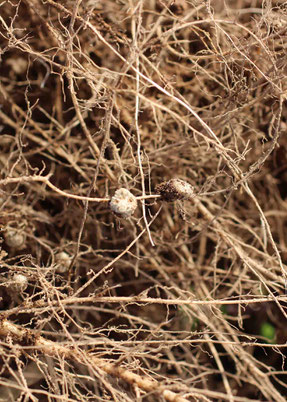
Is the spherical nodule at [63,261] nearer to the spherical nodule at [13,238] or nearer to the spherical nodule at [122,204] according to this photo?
the spherical nodule at [13,238]

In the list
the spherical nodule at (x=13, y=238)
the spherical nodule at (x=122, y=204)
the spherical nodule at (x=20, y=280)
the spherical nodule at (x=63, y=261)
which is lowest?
the spherical nodule at (x=63, y=261)

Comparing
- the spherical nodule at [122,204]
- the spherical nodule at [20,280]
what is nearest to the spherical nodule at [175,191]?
the spherical nodule at [122,204]

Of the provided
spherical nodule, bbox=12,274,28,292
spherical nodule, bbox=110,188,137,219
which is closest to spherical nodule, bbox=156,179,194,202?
spherical nodule, bbox=110,188,137,219

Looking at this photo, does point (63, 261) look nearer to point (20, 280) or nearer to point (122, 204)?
point (20, 280)

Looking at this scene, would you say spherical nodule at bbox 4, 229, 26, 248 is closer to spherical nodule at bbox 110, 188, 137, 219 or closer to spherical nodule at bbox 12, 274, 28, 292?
spherical nodule at bbox 12, 274, 28, 292

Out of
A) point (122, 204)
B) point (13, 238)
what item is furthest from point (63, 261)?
point (122, 204)

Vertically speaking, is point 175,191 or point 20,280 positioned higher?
point 175,191

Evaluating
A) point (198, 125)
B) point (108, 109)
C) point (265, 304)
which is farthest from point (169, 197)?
point (265, 304)

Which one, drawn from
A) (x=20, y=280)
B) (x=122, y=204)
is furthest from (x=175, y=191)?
(x=20, y=280)

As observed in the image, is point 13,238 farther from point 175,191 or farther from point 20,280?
point 175,191

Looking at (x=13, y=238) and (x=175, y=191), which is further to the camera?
(x=13, y=238)
